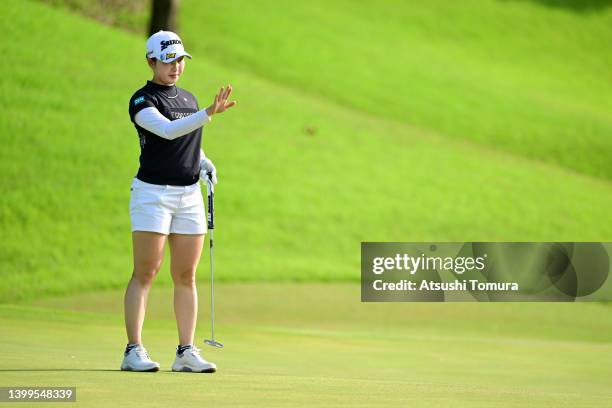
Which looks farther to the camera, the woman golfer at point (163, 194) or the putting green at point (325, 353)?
the woman golfer at point (163, 194)

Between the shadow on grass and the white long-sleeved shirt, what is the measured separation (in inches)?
1299

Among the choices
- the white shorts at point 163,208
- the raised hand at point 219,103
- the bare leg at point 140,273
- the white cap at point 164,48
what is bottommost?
the bare leg at point 140,273

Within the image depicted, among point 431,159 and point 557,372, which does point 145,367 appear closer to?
point 557,372

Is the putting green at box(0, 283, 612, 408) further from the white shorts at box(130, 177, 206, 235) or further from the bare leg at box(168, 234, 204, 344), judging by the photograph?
the white shorts at box(130, 177, 206, 235)

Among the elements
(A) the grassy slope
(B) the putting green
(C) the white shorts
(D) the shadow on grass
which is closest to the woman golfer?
(C) the white shorts

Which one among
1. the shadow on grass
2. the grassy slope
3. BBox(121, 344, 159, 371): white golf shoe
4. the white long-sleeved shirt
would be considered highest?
the shadow on grass

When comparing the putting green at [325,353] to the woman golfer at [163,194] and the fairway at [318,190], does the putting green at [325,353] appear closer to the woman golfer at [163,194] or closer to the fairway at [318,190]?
the fairway at [318,190]

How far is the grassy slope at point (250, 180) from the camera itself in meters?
17.6

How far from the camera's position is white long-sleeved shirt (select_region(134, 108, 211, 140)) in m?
6.59

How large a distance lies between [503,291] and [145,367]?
10567 millimetres

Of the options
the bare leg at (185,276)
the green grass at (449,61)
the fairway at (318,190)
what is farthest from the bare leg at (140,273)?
the green grass at (449,61)

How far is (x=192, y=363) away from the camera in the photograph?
22.6 ft

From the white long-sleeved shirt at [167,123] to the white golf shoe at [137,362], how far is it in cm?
127

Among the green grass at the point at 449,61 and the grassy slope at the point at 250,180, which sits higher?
the green grass at the point at 449,61
